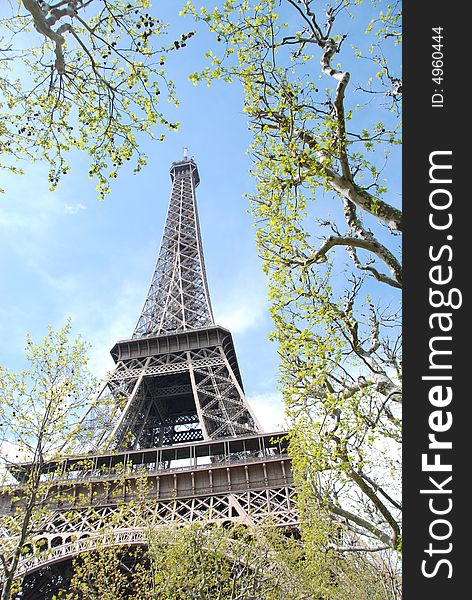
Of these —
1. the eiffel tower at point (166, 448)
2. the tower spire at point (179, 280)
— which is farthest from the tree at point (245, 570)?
the tower spire at point (179, 280)

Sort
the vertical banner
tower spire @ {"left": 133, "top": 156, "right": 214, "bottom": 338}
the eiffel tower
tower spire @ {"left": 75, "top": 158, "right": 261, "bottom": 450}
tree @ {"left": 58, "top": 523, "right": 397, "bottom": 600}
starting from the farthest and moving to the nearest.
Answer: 1. tower spire @ {"left": 133, "top": 156, "right": 214, "bottom": 338}
2. tower spire @ {"left": 75, "top": 158, "right": 261, "bottom": 450}
3. the eiffel tower
4. tree @ {"left": 58, "top": 523, "right": 397, "bottom": 600}
5. the vertical banner

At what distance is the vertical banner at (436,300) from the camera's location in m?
3.81

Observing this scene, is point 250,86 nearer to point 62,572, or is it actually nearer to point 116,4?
point 116,4

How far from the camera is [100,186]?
7.97 m

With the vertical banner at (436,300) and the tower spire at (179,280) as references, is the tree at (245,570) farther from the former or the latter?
the tower spire at (179,280)

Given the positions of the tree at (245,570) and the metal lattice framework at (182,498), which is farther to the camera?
the metal lattice framework at (182,498)

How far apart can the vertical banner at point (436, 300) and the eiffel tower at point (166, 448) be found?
8.64m

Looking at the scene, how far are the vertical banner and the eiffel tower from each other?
28.3ft

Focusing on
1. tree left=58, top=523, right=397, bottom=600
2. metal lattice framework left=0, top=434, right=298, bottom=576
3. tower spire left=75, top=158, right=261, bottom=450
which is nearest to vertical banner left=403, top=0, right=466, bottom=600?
tree left=58, top=523, right=397, bottom=600

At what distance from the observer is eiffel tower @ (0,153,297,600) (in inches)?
742

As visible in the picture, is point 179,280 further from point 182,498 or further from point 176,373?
point 182,498

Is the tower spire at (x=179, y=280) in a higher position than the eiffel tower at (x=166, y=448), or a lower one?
higher

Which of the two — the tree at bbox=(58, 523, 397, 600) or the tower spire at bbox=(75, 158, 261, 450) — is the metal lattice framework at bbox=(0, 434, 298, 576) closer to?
the tower spire at bbox=(75, 158, 261, 450)

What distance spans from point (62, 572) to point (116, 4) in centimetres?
2445
